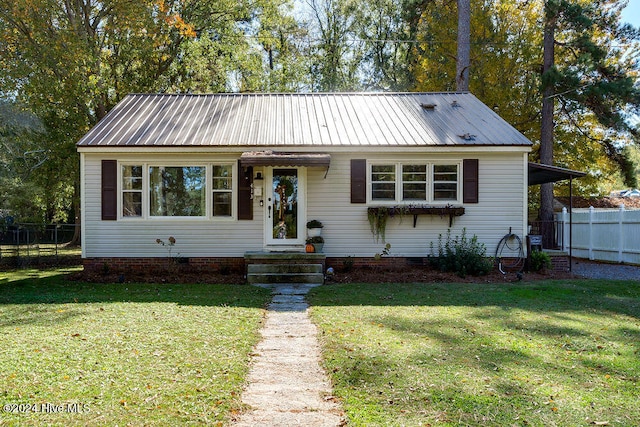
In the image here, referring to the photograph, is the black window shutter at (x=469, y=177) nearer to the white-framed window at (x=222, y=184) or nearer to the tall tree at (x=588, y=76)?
the white-framed window at (x=222, y=184)

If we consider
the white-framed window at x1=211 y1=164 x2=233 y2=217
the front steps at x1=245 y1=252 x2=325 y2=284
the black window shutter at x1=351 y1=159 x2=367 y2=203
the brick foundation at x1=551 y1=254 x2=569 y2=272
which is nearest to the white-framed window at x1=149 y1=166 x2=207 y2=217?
the white-framed window at x1=211 y1=164 x2=233 y2=217

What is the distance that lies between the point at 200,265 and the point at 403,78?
61.1 feet

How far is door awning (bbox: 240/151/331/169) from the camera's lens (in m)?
10.6

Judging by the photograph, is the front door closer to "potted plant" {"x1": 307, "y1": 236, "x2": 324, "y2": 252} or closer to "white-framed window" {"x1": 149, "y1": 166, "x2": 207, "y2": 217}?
"potted plant" {"x1": 307, "y1": 236, "x2": 324, "y2": 252}

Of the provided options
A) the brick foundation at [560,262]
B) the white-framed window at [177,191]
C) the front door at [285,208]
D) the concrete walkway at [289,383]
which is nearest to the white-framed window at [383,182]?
the front door at [285,208]

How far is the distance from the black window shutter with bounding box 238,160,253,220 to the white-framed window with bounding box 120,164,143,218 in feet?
7.35

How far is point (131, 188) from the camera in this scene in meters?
11.6

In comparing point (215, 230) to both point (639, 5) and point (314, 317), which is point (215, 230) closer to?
point (314, 317)

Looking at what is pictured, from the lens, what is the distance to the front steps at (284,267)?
34.0 feet

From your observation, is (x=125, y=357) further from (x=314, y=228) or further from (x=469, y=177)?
(x=469, y=177)

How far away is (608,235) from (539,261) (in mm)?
4730

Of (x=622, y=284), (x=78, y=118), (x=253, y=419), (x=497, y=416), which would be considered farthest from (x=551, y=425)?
(x=78, y=118)

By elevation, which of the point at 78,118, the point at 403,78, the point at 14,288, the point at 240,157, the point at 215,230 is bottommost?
the point at 14,288

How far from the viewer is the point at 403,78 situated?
26.8 meters
